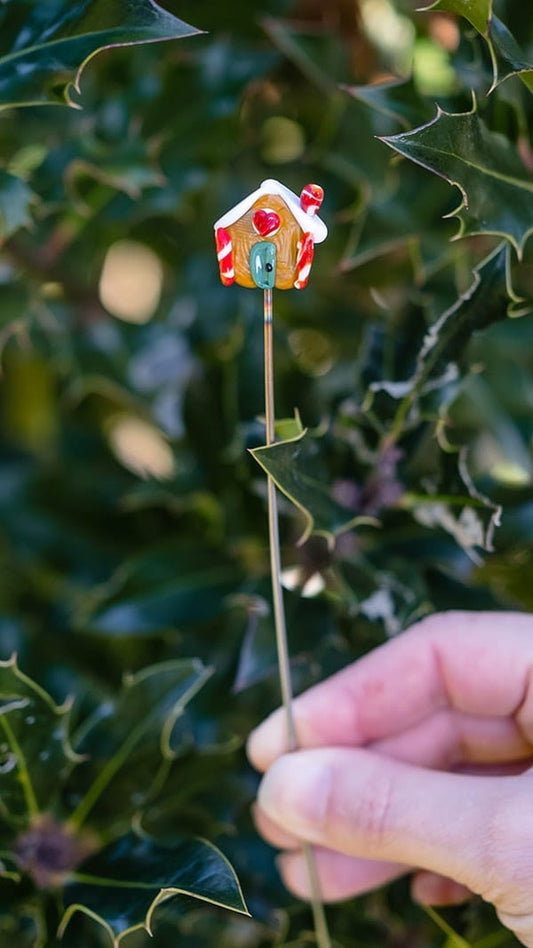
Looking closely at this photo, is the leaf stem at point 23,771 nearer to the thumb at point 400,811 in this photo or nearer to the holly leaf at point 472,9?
the thumb at point 400,811

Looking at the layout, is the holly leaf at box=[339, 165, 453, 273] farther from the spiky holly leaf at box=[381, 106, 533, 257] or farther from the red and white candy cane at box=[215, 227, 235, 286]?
the red and white candy cane at box=[215, 227, 235, 286]

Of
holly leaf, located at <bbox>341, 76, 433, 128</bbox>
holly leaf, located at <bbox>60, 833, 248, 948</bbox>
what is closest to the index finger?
holly leaf, located at <bbox>60, 833, 248, 948</bbox>

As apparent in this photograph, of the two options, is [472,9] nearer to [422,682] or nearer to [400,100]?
[400,100]

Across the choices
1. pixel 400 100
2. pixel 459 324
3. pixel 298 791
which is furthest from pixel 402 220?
pixel 298 791

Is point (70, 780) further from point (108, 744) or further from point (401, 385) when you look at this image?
point (401, 385)

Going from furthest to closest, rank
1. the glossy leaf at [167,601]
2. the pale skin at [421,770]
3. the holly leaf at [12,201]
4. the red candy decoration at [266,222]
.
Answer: the glossy leaf at [167,601] < the holly leaf at [12,201] < the pale skin at [421,770] < the red candy decoration at [266,222]

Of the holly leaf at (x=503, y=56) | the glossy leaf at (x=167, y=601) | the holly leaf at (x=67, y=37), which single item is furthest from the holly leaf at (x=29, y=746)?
the holly leaf at (x=503, y=56)

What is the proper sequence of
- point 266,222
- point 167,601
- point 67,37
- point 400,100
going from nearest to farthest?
point 266,222 → point 67,37 → point 400,100 → point 167,601
